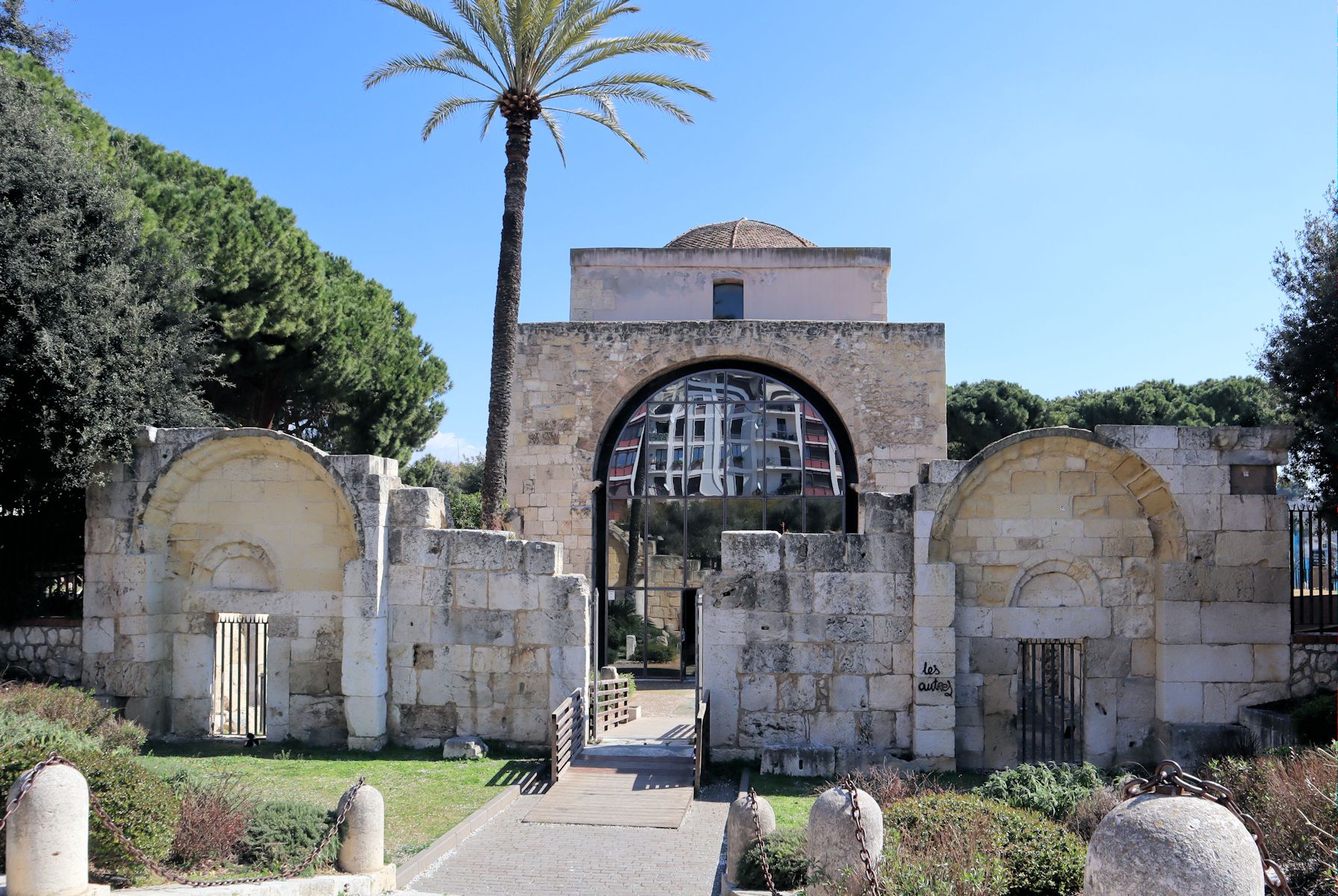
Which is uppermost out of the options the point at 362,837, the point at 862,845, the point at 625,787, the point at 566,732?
the point at 862,845

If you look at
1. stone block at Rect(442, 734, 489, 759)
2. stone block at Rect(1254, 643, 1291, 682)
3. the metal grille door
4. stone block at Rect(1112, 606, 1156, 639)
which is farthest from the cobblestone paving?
stone block at Rect(1254, 643, 1291, 682)

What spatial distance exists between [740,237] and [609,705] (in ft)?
47.0

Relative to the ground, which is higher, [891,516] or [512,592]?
[891,516]

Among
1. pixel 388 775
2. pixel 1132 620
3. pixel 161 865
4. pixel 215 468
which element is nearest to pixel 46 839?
pixel 161 865

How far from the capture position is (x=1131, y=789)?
15.8 feet

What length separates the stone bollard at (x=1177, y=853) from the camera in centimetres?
413

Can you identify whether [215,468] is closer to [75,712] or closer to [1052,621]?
[75,712]

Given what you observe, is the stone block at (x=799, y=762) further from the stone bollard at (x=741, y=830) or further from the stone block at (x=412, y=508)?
the stone block at (x=412, y=508)

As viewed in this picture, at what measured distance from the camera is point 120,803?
7.03m

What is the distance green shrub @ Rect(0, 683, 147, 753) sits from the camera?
10.5 metres

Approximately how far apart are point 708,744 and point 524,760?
7.62 ft

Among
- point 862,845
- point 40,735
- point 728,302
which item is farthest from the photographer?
point 728,302

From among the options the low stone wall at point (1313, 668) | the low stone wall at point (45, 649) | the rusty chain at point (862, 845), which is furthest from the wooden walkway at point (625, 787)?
the low stone wall at point (1313, 668)

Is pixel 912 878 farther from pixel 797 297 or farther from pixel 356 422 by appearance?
pixel 356 422
